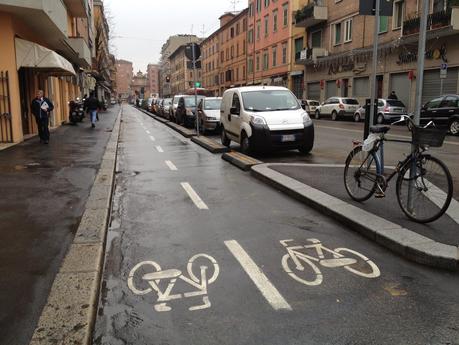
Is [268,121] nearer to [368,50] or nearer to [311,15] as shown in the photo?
[368,50]

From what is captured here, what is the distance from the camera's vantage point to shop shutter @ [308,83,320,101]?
40438mm

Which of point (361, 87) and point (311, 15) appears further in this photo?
point (311, 15)

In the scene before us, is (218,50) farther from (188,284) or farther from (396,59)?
(188,284)

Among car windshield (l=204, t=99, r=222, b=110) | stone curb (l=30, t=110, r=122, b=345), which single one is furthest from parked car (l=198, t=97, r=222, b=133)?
stone curb (l=30, t=110, r=122, b=345)

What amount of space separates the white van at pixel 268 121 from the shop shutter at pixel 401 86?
18959 millimetres

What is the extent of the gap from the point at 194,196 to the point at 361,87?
29.0m

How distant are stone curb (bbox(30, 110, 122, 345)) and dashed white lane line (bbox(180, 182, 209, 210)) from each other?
4.64 ft

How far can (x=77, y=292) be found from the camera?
3555mm

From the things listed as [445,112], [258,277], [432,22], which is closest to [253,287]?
[258,277]

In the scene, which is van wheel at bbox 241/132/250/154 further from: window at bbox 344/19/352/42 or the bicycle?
window at bbox 344/19/352/42

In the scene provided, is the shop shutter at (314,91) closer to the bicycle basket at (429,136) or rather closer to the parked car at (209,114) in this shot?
the parked car at (209,114)

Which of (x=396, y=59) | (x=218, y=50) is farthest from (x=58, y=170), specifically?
(x=218, y=50)

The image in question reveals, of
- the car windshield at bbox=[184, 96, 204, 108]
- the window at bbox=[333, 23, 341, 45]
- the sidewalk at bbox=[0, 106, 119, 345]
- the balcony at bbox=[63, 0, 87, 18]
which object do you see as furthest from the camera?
the window at bbox=[333, 23, 341, 45]

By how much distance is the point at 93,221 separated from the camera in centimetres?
550
